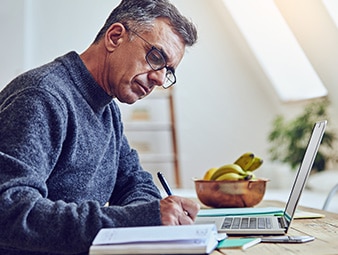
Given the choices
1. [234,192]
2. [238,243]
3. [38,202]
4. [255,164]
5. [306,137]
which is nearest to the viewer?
[38,202]

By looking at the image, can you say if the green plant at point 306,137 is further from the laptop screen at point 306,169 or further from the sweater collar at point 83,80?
the sweater collar at point 83,80

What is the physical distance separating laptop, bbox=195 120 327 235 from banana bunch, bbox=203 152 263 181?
0.25 m

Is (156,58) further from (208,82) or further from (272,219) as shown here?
(208,82)

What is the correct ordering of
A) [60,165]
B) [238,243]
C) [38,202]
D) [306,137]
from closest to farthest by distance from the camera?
1. [38,202]
2. [238,243]
3. [60,165]
4. [306,137]

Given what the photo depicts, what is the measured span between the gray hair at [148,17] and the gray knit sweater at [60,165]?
0.15 metres

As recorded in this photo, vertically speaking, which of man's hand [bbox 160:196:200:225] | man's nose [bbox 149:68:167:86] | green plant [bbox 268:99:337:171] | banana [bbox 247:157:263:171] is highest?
man's nose [bbox 149:68:167:86]

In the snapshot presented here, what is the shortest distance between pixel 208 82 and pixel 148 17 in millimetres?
3256

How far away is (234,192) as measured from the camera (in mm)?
1543

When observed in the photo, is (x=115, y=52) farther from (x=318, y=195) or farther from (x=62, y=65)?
(x=318, y=195)

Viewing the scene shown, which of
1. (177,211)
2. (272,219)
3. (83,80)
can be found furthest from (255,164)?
(177,211)

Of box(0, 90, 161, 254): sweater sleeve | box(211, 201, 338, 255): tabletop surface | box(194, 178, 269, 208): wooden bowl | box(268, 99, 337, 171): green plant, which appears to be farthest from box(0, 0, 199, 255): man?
box(268, 99, 337, 171): green plant

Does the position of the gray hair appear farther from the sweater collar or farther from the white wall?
the white wall

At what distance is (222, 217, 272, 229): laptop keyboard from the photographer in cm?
112

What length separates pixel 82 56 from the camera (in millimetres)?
1241
